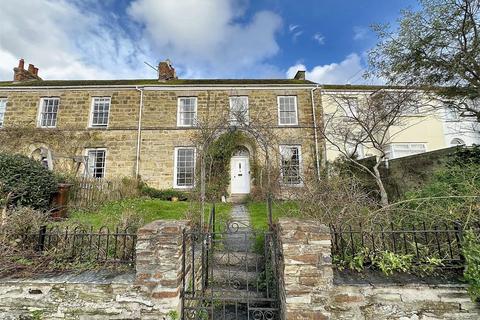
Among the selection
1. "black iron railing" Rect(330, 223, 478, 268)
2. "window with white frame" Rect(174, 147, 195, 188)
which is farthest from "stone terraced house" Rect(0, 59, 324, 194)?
"black iron railing" Rect(330, 223, 478, 268)

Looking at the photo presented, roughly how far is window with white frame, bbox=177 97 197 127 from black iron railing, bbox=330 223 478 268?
12.5m

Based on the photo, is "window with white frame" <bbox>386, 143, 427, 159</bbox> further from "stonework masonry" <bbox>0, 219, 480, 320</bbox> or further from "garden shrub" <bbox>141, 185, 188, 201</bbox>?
"stonework masonry" <bbox>0, 219, 480, 320</bbox>

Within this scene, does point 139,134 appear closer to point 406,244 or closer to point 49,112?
point 49,112

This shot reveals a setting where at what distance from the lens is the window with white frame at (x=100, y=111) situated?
1489 centimetres

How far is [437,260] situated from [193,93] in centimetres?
1425

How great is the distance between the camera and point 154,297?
3166mm

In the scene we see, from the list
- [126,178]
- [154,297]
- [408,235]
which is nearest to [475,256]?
[408,235]

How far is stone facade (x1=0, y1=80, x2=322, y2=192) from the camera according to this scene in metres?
14.2

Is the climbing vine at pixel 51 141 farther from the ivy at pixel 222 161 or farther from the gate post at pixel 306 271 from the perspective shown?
the gate post at pixel 306 271

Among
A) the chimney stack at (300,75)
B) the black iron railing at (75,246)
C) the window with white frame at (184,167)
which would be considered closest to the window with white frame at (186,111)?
the window with white frame at (184,167)

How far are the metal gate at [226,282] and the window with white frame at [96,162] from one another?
38.2 feet

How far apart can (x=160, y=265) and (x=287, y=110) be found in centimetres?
1338

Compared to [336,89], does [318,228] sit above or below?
below

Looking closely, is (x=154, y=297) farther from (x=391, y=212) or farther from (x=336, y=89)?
(x=336, y=89)
